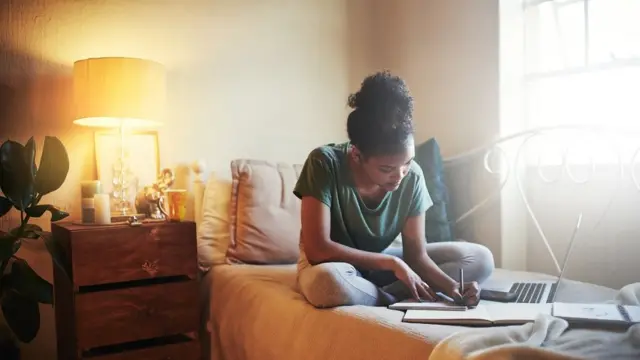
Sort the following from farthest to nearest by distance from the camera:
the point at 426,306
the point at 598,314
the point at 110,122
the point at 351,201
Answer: the point at 110,122
the point at 351,201
the point at 426,306
the point at 598,314

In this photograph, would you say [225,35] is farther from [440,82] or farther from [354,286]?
[354,286]

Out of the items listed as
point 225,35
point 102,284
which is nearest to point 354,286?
point 102,284

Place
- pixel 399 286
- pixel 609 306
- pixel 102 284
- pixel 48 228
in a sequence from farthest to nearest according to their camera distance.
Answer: pixel 48 228
pixel 102 284
pixel 399 286
pixel 609 306

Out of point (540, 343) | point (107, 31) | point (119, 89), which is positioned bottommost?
point (540, 343)

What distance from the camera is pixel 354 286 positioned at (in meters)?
1.55

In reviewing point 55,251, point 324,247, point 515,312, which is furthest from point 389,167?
point 55,251

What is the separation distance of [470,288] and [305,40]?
5.24 feet

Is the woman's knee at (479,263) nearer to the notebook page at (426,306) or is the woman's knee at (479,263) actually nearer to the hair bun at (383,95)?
the notebook page at (426,306)

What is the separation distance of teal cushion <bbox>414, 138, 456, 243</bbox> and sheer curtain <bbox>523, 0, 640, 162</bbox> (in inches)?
16.5

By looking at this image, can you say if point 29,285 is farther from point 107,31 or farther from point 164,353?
point 107,31

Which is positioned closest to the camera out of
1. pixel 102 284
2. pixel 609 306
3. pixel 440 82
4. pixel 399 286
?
pixel 609 306

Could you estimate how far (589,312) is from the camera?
1.33m

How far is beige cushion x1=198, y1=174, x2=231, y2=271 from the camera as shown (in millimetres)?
2227

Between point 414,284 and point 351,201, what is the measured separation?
1.04ft
